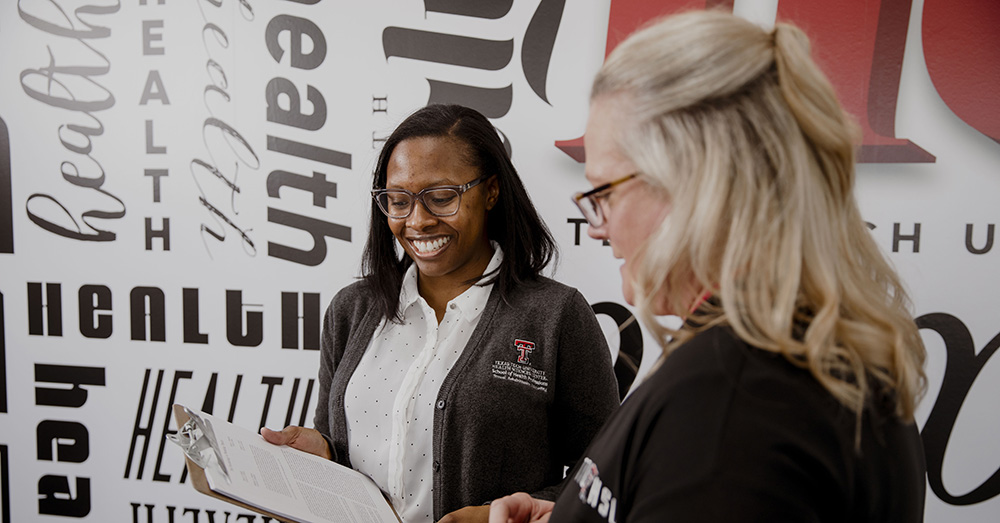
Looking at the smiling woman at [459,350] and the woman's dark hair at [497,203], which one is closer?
the smiling woman at [459,350]

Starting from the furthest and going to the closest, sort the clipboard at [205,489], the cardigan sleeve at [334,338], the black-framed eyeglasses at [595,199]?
the cardigan sleeve at [334,338] → the clipboard at [205,489] → the black-framed eyeglasses at [595,199]

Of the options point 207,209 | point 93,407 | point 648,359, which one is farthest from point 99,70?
point 648,359

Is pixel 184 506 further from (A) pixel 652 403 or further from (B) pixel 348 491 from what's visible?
(A) pixel 652 403

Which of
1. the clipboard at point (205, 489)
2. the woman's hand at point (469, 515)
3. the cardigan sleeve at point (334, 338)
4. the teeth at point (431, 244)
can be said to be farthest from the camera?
the cardigan sleeve at point (334, 338)

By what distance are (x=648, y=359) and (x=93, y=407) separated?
6.85 feet

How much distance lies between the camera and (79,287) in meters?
2.50

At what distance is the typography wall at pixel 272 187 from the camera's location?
2.02 m

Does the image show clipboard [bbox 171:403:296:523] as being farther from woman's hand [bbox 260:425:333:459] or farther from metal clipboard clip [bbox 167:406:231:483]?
woman's hand [bbox 260:425:333:459]

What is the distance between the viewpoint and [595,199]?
77 centimetres

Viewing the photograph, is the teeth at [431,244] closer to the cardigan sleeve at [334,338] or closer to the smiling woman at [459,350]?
the smiling woman at [459,350]

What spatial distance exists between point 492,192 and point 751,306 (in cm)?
101

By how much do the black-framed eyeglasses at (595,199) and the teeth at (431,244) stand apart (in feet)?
2.25

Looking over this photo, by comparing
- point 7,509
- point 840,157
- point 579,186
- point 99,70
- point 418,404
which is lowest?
point 7,509

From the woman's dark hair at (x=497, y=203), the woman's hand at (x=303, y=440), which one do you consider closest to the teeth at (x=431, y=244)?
the woman's dark hair at (x=497, y=203)
